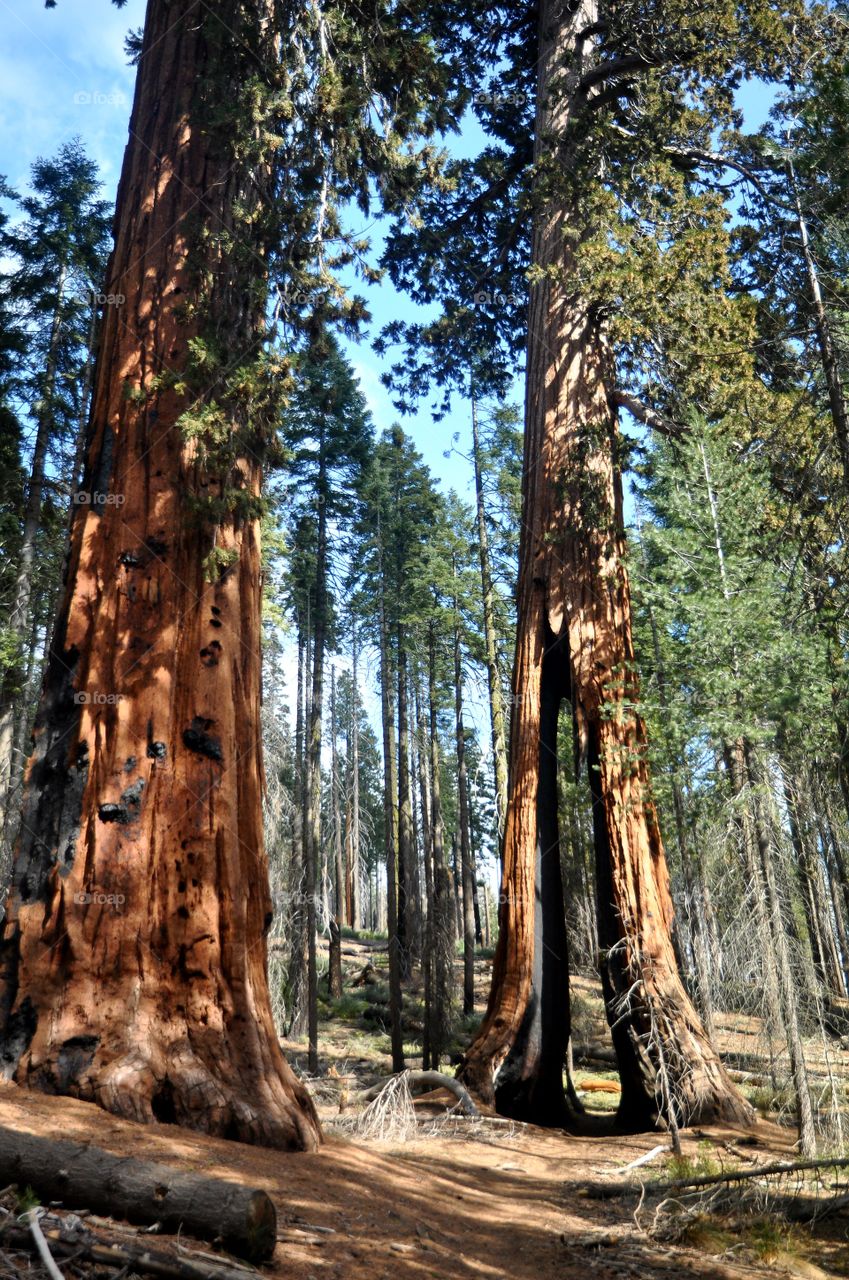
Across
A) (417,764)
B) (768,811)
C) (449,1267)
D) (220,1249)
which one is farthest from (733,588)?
(417,764)

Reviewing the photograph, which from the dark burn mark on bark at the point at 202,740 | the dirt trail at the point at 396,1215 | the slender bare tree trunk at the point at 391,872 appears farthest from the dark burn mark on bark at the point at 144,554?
the slender bare tree trunk at the point at 391,872

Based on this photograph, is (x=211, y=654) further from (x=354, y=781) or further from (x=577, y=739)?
(x=354, y=781)

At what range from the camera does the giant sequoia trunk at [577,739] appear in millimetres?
9164

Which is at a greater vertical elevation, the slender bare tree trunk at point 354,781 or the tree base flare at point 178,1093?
the slender bare tree trunk at point 354,781

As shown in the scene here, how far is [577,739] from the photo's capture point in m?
10.5

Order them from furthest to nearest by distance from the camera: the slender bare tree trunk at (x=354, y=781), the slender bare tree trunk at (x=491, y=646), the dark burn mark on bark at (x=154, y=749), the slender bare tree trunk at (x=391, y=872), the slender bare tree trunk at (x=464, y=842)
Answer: the slender bare tree trunk at (x=354, y=781) < the slender bare tree trunk at (x=464, y=842) < the slender bare tree trunk at (x=491, y=646) < the slender bare tree trunk at (x=391, y=872) < the dark burn mark on bark at (x=154, y=749)

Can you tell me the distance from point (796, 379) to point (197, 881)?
10291 mm

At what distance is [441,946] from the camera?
15.5 m

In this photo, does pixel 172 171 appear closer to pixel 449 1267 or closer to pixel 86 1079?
pixel 86 1079

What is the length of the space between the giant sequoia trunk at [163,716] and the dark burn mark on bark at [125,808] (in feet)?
0.05

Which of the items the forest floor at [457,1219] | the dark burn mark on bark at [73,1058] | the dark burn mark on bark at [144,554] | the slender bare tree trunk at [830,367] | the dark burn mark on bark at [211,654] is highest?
the slender bare tree trunk at [830,367]

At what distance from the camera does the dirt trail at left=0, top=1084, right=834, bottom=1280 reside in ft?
13.2

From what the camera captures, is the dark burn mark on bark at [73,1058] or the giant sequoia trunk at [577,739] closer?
the dark burn mark on bark at [73,1058]

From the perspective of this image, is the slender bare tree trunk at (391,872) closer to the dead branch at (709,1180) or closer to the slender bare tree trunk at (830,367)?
the dead branch at (709,1180)
